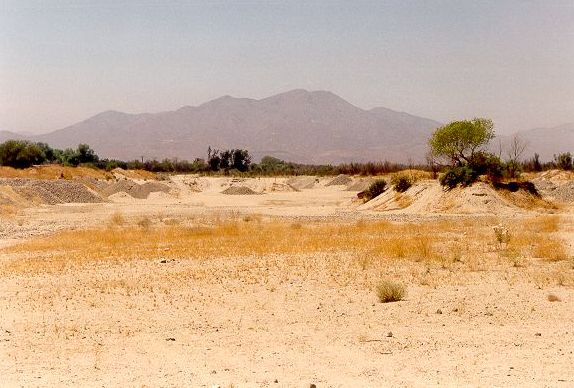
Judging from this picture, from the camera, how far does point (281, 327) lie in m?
11.8

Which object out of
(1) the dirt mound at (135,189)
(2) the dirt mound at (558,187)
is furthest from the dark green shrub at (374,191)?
(1) the dirt mound at (135,189)

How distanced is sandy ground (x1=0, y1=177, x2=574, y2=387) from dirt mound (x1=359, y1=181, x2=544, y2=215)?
22810 mm

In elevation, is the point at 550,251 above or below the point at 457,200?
below


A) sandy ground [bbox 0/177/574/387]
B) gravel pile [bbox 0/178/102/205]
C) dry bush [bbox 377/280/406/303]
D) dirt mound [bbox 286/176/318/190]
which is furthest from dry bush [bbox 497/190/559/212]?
dirt mound [bbox 286/176/318/190]

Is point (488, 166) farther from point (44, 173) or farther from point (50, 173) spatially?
point (44, 173)

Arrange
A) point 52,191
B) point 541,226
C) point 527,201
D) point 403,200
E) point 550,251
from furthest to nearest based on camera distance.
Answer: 1. point 52,191
2. point 403,200
3. point 527,201
4. point 541,226
5. point 550,251

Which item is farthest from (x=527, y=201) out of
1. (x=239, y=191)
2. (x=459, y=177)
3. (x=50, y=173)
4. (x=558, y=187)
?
(x=50, y=173)

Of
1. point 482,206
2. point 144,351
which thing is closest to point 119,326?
point 144,351

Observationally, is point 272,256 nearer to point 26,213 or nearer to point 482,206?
point 482,206

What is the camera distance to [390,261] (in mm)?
19484

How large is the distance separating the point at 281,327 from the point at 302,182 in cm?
8437

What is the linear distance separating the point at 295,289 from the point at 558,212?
31.2 meters

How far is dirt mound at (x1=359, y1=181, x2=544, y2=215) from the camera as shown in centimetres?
4066

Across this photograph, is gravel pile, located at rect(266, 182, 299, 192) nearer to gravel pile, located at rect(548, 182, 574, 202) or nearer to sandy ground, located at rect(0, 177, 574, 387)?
gravel pile, located at rect(548, 182, 574, 202)
